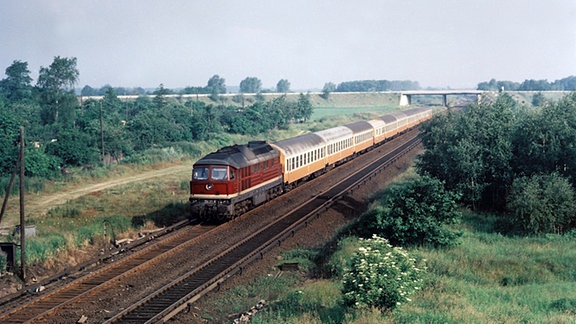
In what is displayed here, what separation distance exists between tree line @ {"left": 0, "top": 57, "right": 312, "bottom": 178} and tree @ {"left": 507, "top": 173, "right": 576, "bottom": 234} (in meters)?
37.8

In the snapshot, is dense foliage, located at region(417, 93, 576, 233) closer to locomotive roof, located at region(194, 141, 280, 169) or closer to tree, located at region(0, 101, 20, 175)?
locomotive roof, located at region(194, 141, 280, 169)

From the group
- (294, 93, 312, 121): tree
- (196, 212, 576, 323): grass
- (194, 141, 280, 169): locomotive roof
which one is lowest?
(196, 212, 576, 323): grass

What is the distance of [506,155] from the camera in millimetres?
32125

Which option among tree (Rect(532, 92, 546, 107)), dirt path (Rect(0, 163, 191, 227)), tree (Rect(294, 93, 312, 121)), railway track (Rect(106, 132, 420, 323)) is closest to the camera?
railway track (Rect(106, 132, 420, 323))

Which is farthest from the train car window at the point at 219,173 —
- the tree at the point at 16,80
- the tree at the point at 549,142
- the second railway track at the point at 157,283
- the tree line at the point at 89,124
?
the tree at the point at 16,80

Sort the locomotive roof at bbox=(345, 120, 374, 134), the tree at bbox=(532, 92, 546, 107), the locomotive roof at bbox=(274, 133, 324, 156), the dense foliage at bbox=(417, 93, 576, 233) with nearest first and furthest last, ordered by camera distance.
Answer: the dense foliage at bbox=(417, 93, 576, 233) → the tree at bbox=(532, 92, 546, 107) → the locomotive roof at bbox=(274, 133, 324, 156) → the locomotive roof at bbox=(345, 120, 374, 134)

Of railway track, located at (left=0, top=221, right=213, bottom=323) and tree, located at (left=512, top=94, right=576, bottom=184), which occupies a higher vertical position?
tree, located at (left=512, top=94, right=576, bottom=184)

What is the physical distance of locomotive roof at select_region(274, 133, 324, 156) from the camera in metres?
36.8

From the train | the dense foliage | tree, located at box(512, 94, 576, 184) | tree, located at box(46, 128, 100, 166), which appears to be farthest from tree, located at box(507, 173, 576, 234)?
tree, located at box(46, 128, 100, 166)

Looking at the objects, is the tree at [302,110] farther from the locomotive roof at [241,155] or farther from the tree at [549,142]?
the tree at [549,142]

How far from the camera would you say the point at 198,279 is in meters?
19.9

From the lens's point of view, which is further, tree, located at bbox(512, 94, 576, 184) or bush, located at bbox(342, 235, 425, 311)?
tree, located at bbox(512, 94, 576, 184)

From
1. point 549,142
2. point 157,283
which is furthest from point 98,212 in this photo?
point 549,142

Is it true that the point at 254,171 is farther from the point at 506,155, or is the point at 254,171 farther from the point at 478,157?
the point at 506,155
